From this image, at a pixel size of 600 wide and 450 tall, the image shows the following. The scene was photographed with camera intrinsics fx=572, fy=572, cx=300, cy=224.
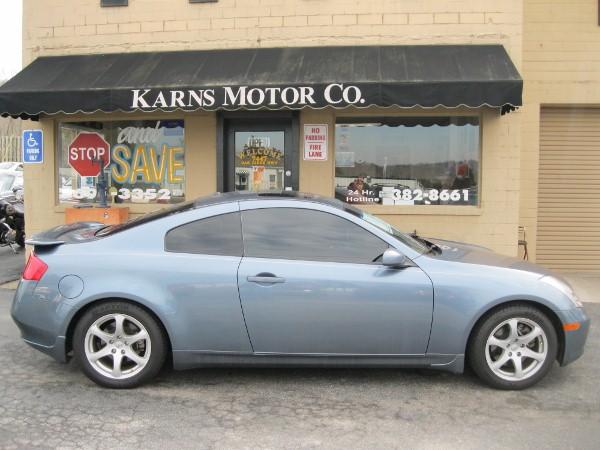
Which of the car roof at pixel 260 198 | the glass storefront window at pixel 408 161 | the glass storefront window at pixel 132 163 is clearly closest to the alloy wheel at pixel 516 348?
the car roof at pixel 260 198

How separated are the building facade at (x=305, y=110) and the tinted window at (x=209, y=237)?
3.17 m

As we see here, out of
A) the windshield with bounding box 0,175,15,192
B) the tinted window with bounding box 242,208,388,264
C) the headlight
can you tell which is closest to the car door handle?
the tinted window with bounding box 242,208,388,264

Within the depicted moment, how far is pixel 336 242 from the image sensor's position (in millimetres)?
4348

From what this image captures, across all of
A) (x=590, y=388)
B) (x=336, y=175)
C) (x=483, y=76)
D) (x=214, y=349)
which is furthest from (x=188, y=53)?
(x=590, y=388)

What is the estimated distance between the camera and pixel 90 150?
906cm

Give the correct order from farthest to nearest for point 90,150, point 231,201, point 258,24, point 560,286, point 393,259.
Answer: point 90,150 → point 258,24 → point 231,201 → point 560,286 → point 393,259

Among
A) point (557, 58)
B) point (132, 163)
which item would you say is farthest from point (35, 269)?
point (557, 58)

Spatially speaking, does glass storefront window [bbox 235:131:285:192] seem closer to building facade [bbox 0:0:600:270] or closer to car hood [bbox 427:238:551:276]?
building facade [bbox 0:0:600:270]

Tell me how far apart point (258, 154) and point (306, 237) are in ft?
15.0

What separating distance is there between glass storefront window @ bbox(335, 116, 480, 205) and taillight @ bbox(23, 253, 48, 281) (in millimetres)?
4951

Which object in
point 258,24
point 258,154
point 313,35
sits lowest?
point 258,154

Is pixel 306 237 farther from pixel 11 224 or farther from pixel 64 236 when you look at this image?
pixel 11 224

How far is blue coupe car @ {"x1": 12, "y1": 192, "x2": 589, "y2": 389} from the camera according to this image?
417 cm

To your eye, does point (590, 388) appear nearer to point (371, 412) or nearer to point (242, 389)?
point (371, 412)
